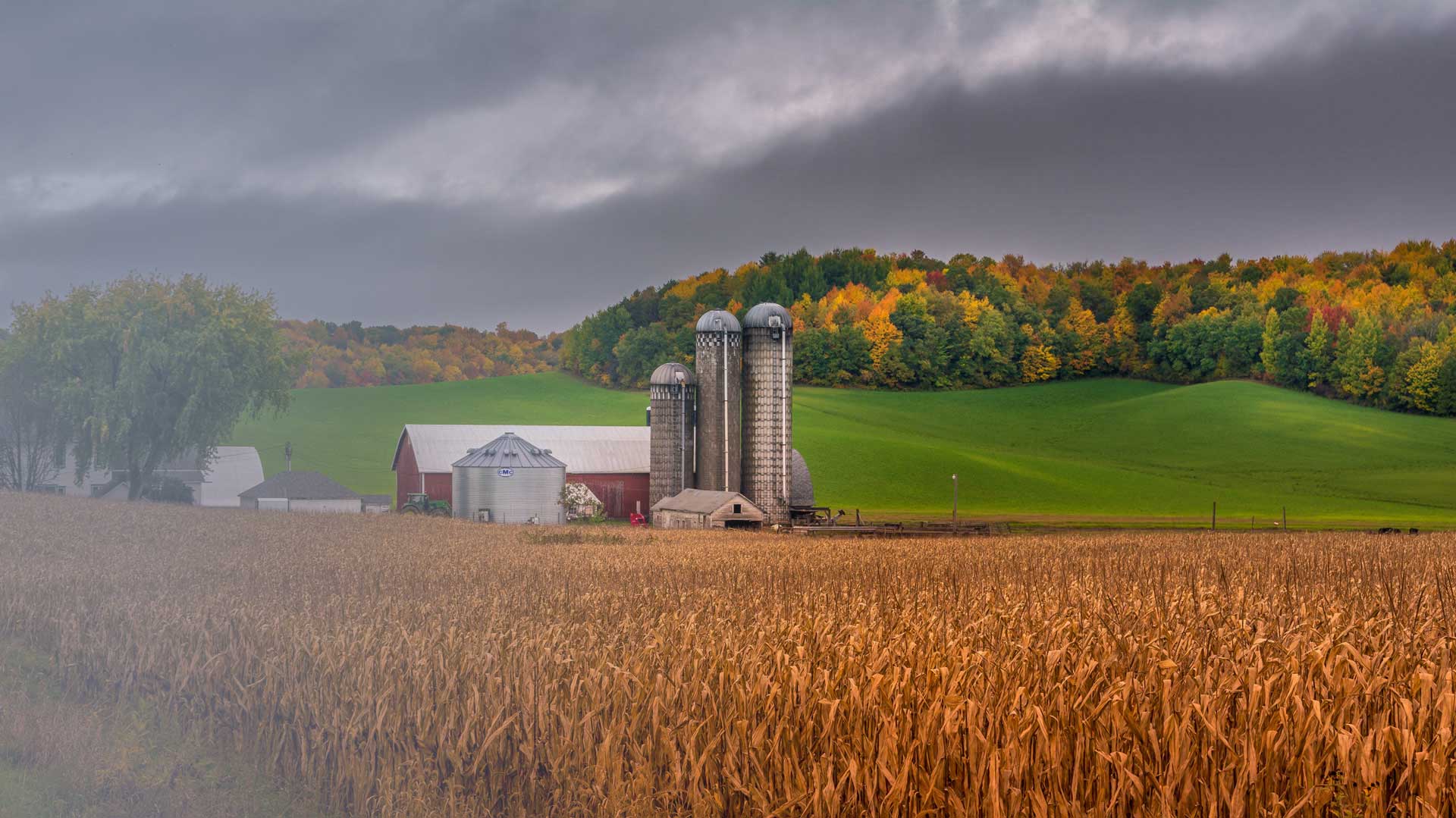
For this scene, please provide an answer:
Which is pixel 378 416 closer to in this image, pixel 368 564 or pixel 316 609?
pixel 368 564

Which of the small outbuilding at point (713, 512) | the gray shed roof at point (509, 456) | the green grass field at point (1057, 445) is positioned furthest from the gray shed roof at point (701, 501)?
the green grass field at point (1057, 445)

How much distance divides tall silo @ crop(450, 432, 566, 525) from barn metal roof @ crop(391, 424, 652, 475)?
6.17m

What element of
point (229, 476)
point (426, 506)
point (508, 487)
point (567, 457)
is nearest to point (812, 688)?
point (508, 487)

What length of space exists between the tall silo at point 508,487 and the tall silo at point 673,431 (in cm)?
482

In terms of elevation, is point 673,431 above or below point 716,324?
below

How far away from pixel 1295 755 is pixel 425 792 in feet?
19.6

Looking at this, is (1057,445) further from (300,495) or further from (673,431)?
(300,495)

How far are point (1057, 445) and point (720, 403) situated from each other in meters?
57.8

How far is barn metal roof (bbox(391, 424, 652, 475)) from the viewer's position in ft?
209

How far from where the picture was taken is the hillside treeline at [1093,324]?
111 m

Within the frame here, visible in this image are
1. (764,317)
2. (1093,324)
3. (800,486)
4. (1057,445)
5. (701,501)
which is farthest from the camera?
(1093,324)

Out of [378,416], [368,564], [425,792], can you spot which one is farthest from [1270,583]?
[378,416]

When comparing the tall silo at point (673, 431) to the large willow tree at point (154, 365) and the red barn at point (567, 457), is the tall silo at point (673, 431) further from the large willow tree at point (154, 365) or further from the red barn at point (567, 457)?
the large willow tree at point (154, 365)

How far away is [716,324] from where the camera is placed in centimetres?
5569
